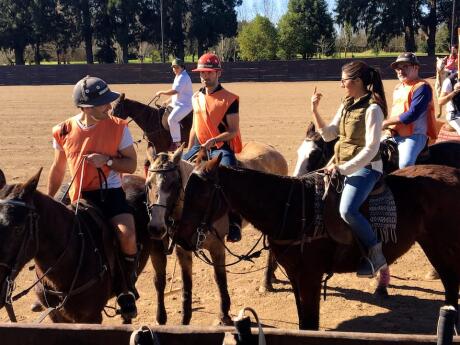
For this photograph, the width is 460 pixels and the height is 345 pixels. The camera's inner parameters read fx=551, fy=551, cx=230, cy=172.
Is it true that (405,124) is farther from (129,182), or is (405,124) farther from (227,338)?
(227,338)

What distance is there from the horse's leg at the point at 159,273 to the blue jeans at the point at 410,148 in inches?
121

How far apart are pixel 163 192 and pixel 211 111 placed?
1943mm

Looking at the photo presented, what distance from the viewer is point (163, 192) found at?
497cm

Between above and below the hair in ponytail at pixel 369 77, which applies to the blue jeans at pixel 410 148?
below

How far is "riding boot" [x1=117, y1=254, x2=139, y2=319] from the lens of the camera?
4.77 meters

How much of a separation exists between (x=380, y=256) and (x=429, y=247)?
74 centimetres

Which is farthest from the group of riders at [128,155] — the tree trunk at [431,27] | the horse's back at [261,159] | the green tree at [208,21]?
the green tree at [208,21]

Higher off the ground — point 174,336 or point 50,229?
point 50,229

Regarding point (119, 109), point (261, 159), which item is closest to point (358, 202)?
point (261, 159)

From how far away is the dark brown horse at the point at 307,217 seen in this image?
4.69m

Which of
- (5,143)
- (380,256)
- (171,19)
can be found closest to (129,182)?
(380,256)

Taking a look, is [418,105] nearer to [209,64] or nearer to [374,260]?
[374,260]

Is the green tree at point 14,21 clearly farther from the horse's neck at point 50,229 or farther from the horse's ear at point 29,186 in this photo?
the horse's ear at point 29,186

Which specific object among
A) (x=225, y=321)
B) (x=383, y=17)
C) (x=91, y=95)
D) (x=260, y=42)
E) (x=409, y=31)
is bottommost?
(x=225, y=321)
